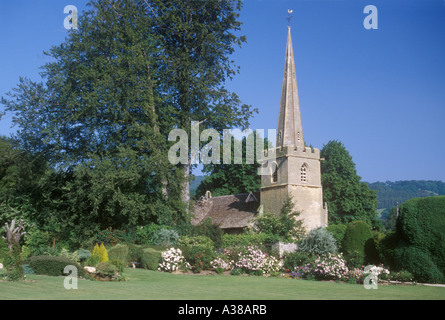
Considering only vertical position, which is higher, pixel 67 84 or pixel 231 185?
pixel 67 84

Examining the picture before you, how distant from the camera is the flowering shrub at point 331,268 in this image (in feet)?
64.5

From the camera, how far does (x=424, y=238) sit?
17844mm

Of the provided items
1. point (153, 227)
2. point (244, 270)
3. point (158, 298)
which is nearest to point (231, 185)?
point (153, 227)

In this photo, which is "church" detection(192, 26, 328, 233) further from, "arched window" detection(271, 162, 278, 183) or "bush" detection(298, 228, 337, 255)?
"bush" detection(298, 228, 337, 255)

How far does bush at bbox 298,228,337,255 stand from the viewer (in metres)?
23.9

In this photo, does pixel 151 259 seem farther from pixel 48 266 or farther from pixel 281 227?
pixel 281 227

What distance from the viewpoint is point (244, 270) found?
22.8 m

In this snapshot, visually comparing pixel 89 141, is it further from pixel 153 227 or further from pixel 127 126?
pixel 153 227

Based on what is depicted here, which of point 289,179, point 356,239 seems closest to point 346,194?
point 289,179

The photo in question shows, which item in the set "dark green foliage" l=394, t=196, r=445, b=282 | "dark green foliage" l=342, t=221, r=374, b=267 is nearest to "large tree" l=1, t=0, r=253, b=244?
"dark green foliage" l=342, t=221, r=374, b=267
